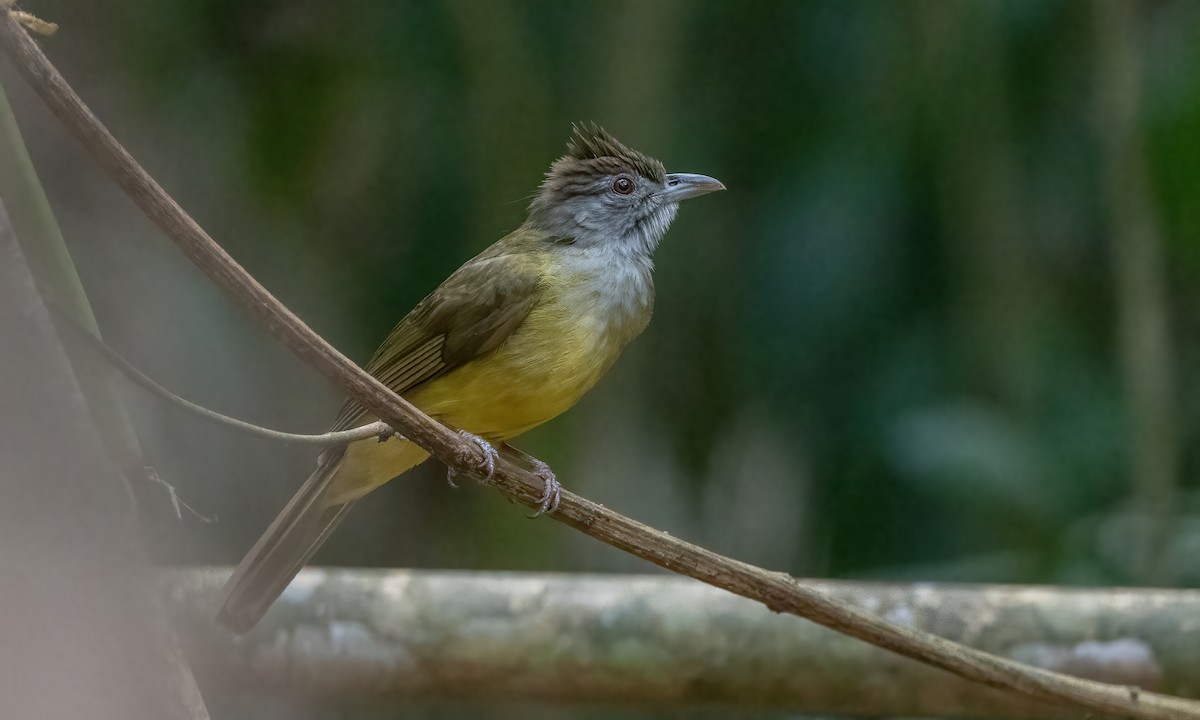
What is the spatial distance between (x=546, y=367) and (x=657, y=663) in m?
0.71

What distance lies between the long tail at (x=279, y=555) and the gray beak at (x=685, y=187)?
2.70ft

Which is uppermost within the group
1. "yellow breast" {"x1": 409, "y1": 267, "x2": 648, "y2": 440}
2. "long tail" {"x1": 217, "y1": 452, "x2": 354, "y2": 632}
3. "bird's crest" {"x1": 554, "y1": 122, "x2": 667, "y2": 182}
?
"bird's crest" {"x1": 554, "y1": 122, "x2": 667, "y2": 182}

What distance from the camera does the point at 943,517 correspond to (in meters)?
3.66

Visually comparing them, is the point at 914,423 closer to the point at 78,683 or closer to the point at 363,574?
the point at 363,574

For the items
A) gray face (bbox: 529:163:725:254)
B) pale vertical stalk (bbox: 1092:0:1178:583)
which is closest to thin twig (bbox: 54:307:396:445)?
gray face (bbox: 529:163:725:254)

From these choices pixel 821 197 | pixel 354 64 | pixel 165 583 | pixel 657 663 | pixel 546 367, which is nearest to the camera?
pixel 165 583

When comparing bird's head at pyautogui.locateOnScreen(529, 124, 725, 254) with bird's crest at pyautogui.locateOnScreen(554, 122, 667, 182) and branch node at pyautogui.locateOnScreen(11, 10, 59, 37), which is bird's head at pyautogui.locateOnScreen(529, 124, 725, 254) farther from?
branch node at pyautogui.locateOnScreen(11, 10, 59, 37)

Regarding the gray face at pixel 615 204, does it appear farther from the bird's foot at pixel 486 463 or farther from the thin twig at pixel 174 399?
the thin twig at pixel 174 399

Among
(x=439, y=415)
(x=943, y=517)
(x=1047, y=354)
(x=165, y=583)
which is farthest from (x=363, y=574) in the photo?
(x=1047, y=354)

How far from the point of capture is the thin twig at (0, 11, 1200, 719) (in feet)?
3.93

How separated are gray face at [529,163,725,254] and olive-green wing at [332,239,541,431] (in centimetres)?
24

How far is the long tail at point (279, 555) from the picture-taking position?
2002mm

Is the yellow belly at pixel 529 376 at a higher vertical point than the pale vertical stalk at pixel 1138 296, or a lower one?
lower

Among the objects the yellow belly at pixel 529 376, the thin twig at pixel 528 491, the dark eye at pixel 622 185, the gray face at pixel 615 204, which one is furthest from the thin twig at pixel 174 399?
the dark eye at pixel 622 185
